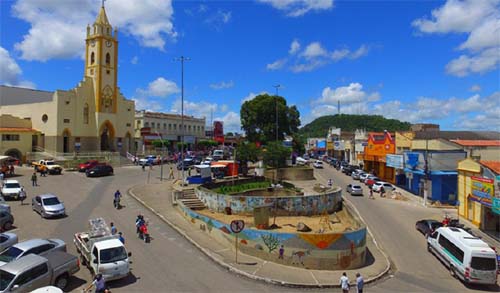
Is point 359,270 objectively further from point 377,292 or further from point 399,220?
point 399,220

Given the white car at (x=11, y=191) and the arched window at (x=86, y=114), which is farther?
the arched window at (x=86, y=114)

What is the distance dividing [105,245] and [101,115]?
47534 millimetres

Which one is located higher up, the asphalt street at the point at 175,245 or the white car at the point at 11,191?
the white car at the point at 11,191

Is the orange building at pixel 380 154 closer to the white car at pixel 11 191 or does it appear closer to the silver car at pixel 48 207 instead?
the silver car at pixel 48 207

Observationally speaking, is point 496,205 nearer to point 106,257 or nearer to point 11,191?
point 106,257

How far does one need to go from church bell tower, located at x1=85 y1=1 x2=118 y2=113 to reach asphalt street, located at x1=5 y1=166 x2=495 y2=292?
25938mm

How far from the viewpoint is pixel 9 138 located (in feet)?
156

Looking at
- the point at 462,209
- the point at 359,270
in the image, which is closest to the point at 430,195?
the point at 462,209

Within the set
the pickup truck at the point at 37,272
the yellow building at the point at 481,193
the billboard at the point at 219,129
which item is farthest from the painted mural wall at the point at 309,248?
the billboard at the point at 219,129

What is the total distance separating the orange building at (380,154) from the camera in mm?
49500

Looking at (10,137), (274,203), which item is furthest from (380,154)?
(10,137)

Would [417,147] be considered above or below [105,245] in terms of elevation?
above

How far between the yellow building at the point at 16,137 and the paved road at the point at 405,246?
41.4m

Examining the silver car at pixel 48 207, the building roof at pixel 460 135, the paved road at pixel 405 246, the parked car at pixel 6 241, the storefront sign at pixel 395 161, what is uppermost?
the building roof at pixel 460 135
